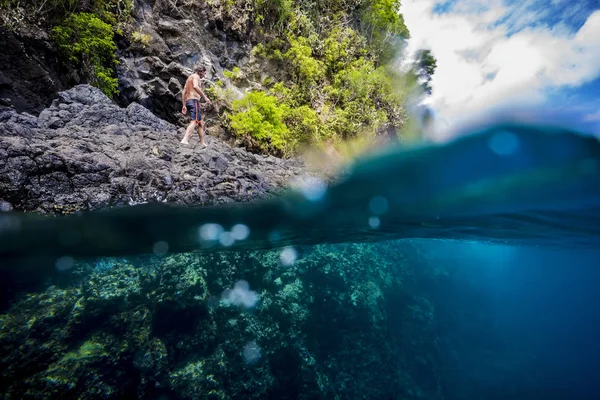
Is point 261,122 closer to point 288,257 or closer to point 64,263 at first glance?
point 288,257

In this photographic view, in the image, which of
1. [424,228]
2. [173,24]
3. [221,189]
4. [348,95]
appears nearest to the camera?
[221,189]

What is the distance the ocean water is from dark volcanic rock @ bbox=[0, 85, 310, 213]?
0.44 metres

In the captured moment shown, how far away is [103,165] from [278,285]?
10923 millimetres

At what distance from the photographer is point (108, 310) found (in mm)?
10445

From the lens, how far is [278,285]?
14984 mm

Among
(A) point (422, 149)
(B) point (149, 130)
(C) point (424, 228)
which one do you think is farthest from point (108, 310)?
(C) point (424, 228)

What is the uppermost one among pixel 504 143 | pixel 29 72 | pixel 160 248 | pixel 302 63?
pixel 302 63

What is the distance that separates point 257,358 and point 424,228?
898 cm

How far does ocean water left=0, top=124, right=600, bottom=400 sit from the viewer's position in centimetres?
646

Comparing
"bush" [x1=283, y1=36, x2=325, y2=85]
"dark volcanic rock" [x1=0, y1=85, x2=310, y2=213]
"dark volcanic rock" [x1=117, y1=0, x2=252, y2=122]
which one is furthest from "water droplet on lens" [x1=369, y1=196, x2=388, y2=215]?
"bush" [x1=283, y1=36, x2=325, y2=85]

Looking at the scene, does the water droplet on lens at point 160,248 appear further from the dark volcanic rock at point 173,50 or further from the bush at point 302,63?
the bush at point 302,63

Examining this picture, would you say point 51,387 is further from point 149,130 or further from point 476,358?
point 476,358

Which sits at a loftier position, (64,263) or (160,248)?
(160,248)

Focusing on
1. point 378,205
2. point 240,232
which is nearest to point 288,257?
point 240,232
